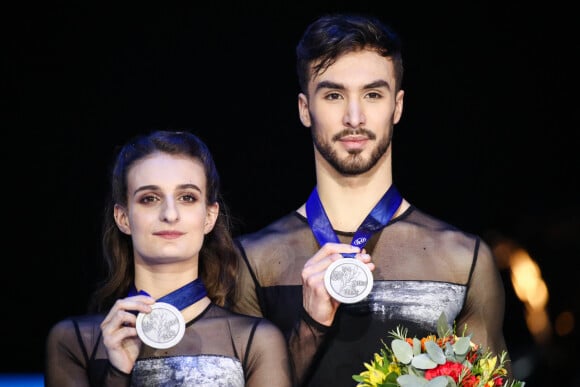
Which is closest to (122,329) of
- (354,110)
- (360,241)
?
(360,241)

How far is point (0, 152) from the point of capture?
17.1 feet

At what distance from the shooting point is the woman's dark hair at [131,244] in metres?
4.34

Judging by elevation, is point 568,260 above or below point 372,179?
below

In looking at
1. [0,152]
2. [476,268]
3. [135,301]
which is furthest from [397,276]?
[0,152]

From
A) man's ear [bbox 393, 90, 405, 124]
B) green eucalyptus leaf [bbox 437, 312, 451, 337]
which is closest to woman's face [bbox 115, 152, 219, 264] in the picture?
man's ear [bbox 393, 90, 405, 124]

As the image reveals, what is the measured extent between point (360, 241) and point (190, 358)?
789 mm

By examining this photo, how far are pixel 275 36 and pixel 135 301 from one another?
1.77 meters

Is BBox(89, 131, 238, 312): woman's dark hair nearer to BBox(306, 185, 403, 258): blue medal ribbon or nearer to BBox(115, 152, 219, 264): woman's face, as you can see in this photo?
BBox(115, 152, 219, 264): woman's face

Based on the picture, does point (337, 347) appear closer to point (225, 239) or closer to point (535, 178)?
point (225, 239)

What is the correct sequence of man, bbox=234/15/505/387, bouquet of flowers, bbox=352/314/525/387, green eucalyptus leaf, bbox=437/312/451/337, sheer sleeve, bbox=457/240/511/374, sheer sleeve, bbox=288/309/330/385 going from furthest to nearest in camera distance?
sheer sleeve, bbox=457/240/511/374, man, bbox=234/15/505/387, sheer sleeve, bbox=288/309/330/385, green eucalyptus leaf, bbox=437/312/451/337, bouquet of flowers, bbox=352/314/525/387

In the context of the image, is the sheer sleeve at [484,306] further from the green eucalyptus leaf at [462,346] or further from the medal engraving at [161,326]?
the medal engraving at [161,326]

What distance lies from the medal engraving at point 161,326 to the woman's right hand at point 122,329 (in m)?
0.03

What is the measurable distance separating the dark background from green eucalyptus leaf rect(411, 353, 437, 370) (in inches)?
58.5

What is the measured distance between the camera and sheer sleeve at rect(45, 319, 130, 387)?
4156 mm
